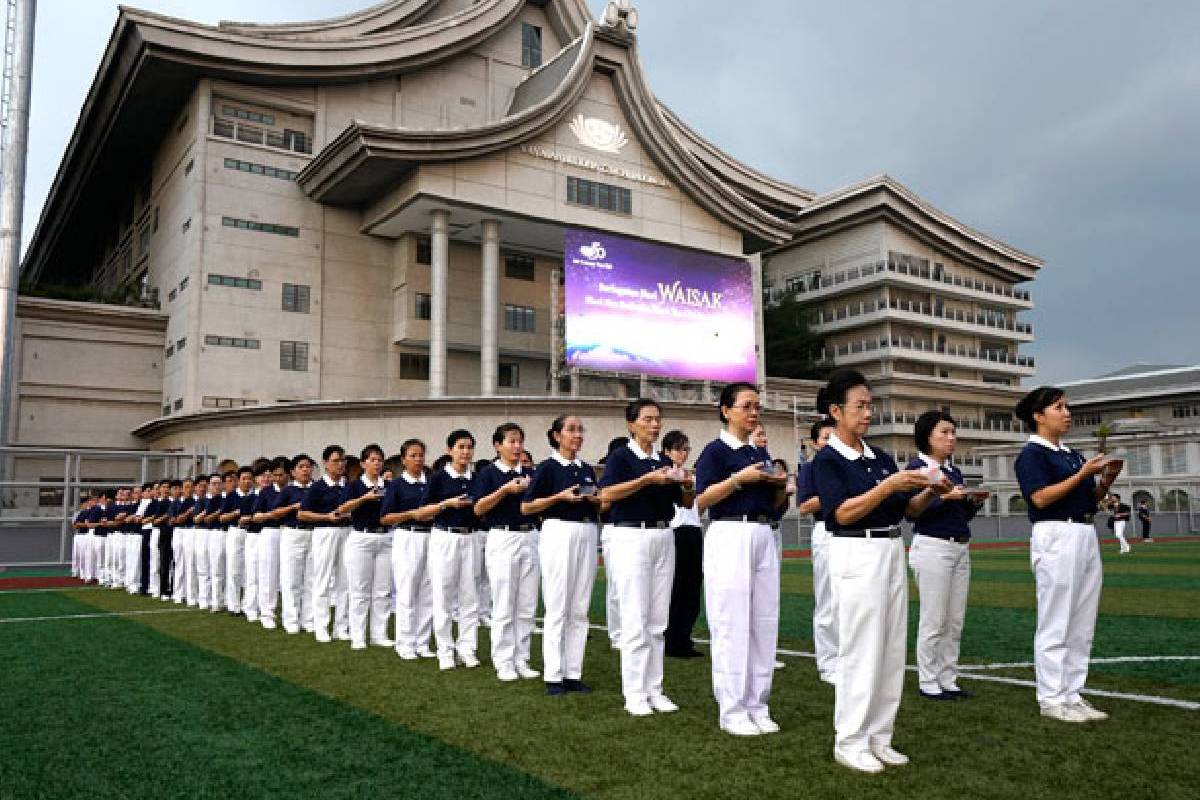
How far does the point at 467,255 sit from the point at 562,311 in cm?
475

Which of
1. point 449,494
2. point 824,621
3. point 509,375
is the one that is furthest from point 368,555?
point 509,375

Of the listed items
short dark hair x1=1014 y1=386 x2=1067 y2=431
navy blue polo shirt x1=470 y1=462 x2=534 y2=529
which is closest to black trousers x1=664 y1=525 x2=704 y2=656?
navy blue polo shirt x1=470 y1=462 x2=534 y2=529

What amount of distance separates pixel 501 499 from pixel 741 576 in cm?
281

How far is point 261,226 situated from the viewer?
35469mm

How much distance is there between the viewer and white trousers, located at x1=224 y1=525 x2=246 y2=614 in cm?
1308

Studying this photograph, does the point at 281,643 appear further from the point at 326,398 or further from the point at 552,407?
the point at 326,398

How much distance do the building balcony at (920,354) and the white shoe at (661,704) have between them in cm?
5589

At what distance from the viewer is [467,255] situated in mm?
38812

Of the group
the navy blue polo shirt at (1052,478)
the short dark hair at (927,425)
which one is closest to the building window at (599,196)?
the short dark hair at (927,425)

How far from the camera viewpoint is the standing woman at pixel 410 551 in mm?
8859

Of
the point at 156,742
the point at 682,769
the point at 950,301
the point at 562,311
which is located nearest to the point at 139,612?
the point at 156,742

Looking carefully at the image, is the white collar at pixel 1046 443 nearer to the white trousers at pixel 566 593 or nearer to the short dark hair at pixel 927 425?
the short dark hair at pixel 927 425

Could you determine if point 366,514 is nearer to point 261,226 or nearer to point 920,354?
point 261,226

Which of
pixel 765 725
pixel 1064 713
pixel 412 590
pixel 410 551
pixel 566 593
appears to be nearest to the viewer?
pixel 765 725
